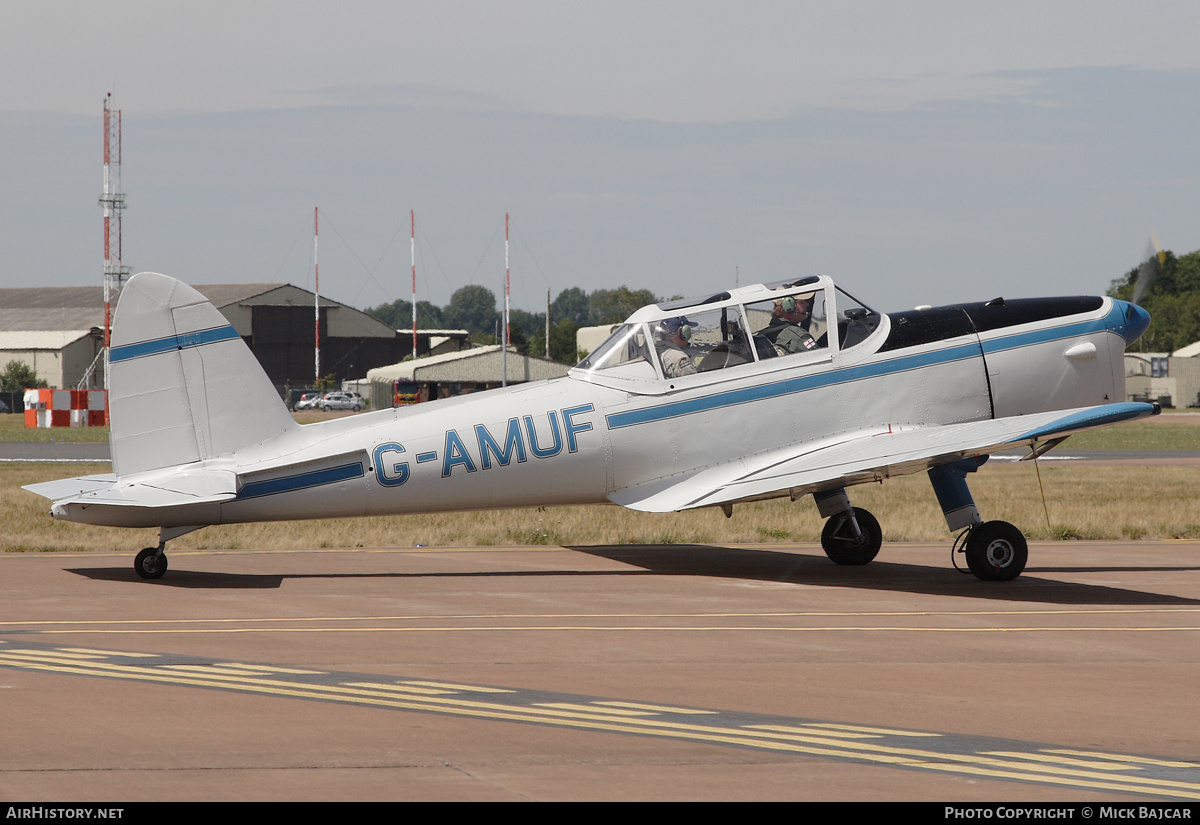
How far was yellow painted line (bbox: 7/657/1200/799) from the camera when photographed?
539cm

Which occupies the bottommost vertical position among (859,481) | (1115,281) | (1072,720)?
(1072,720)

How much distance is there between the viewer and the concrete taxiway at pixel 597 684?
5.48 metres

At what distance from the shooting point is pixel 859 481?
38.5ft

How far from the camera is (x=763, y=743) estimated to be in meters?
6.07

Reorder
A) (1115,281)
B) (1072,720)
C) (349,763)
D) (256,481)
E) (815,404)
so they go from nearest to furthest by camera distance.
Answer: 1. (349,763)
2. (1072,720)
3. (256,481)
4. (815,404)
5. (1115,281)

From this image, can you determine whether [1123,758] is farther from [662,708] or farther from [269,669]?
[269,669]

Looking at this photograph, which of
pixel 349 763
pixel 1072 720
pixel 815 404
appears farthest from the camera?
pixel 815 404

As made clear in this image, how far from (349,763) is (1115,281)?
13386 cm

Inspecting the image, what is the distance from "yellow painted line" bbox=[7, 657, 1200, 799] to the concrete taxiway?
0.02m

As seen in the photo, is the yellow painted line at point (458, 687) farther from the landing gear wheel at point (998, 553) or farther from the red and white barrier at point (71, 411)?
the red and white barrier at point (71, 411)

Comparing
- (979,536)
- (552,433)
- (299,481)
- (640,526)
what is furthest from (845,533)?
(299,481)

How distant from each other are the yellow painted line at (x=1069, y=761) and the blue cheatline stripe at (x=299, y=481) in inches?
281
